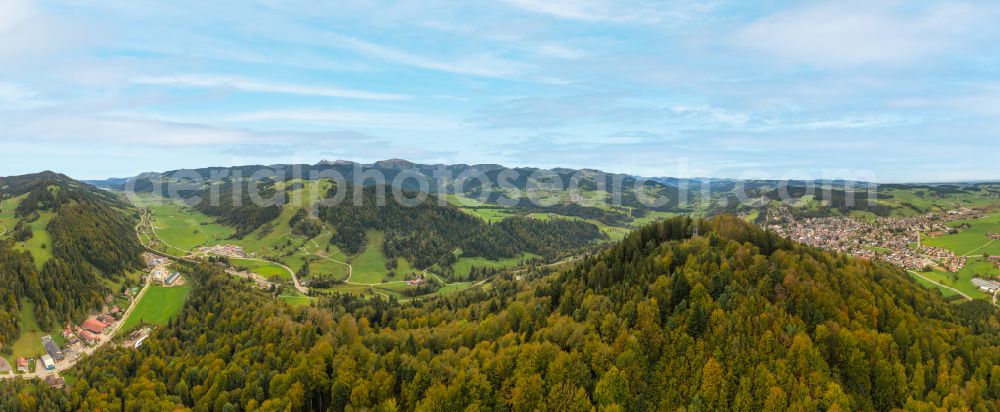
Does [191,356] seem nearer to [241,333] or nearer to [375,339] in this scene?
[241,333]

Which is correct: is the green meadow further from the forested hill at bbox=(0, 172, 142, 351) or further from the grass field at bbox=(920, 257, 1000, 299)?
the grass field at bbox=(920, 257, 1000, 299)

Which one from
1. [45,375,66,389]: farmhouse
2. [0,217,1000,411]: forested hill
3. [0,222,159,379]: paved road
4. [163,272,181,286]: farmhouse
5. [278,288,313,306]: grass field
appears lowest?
[45,375,66,389]: farmhouse

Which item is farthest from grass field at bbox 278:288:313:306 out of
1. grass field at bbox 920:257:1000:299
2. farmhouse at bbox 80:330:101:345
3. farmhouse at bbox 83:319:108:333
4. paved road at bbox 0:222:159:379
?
grass field at bbox 920:257:1000:299

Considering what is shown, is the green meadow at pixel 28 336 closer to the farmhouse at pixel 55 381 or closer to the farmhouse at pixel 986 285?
the farmhouse at pixel 55 381

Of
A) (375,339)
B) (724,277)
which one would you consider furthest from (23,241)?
(724,277)

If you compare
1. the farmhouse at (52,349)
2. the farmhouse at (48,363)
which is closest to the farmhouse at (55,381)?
the farmhouse at (48,363)

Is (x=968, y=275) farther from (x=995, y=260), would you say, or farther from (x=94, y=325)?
(x=94, y=325)
